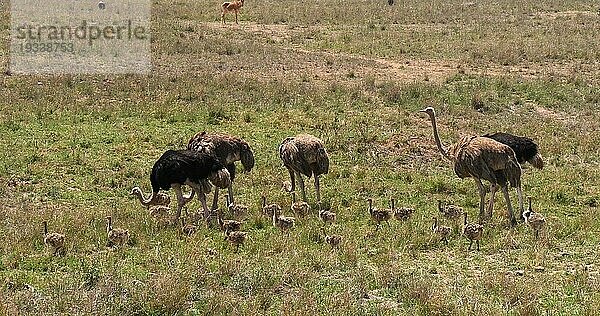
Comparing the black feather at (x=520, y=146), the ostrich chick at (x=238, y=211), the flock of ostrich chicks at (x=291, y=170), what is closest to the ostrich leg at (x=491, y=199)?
the flock of ostrich chicks at (x=291, y=170)

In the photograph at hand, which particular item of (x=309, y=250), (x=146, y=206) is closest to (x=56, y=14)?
(x=146, y=206)

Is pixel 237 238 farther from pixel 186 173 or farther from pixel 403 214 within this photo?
pixel 403 214

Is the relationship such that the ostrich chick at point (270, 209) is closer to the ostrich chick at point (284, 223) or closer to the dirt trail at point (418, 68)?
the ostrich chick at point (284, 223)

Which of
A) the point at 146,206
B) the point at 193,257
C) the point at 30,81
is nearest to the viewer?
the point at 193,257

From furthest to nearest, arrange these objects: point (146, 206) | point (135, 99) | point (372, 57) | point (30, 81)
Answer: point (372, 57) → point (30, 81) → point (135, 99) → point (146, 206)

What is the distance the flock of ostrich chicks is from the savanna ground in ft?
Answer: 0.67

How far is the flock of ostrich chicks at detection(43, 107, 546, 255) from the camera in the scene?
33.2ft

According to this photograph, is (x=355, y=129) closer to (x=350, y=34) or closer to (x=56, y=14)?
(x=350, y=34)

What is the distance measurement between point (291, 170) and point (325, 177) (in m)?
1.66

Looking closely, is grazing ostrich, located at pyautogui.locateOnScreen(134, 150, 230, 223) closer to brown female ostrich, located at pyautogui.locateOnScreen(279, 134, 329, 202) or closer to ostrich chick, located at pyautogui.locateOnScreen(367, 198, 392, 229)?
brown female ostrich, located at pyautogui.locateOnScreen(279, 134, 329, 202)

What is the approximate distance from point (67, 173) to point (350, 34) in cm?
1862

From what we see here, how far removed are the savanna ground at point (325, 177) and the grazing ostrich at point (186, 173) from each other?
58 cm

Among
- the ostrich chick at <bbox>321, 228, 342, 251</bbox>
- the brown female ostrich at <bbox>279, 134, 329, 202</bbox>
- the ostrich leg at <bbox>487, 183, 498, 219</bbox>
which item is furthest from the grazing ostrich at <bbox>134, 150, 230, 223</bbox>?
the ostrich leg at <bbox>487, 183, 498, 219</bbox>

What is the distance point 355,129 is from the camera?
16922mm
